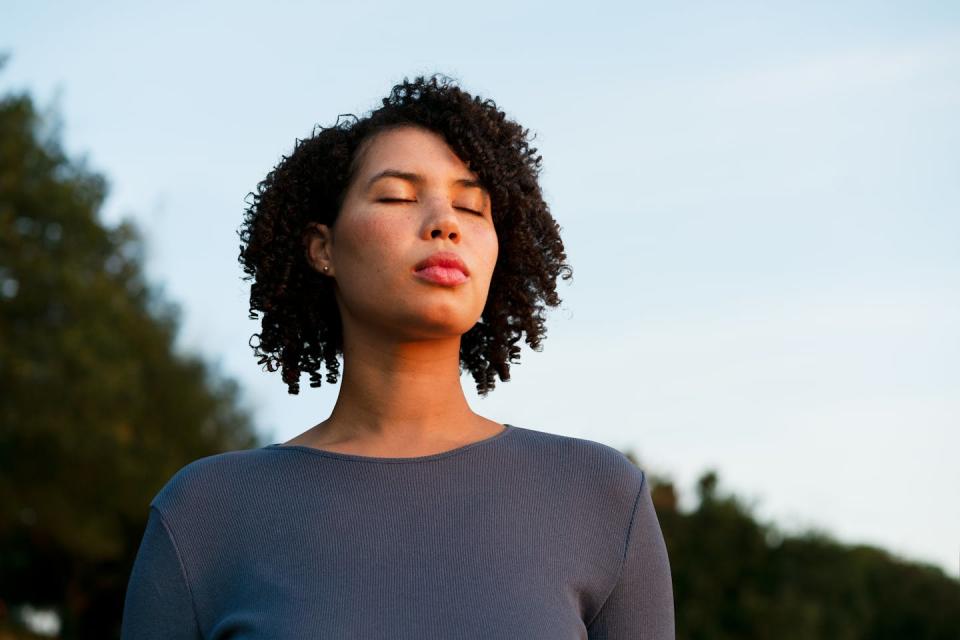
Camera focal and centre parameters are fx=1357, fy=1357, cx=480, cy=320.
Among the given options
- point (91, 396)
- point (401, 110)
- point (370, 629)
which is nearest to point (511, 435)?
point (370, 629)

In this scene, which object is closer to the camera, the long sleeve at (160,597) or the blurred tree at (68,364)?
the long sleeve at (160,597)

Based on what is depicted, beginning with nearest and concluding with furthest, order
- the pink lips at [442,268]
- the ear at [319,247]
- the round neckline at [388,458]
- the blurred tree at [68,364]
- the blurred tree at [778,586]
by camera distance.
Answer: the pink lips at [442,268]
the round neckline at [388,458]
the ear at [319,247]
the blurred tree at [778,586]
the blurred tree at [68,364]

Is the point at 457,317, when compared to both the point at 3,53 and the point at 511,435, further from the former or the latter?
the point at 3,53

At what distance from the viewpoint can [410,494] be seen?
3.51 m

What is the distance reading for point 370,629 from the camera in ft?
10.8

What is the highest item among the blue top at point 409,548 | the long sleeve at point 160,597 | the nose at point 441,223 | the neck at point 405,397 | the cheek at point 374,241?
the nose at point 441,223

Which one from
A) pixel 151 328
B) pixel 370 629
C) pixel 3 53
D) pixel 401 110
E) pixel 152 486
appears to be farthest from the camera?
pixel 151 328

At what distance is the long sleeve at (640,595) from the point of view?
354 cm

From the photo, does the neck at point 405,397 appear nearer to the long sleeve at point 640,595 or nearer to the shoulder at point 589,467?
the shoulder at point 589,467

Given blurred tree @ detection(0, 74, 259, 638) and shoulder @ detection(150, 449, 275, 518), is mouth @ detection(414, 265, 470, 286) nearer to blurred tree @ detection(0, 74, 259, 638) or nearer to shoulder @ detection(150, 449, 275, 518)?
shoulder @ detection(150, 449, 275, 518)

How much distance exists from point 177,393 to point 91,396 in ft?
27.8

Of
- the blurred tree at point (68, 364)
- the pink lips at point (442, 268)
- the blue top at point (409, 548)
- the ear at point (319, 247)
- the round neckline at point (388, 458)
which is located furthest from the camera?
the blurred tree at point (68, 364)

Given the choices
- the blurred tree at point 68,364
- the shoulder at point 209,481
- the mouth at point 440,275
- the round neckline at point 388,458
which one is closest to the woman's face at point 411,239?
the mouth at point 440,275

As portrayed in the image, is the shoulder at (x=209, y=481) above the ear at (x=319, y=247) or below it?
below
